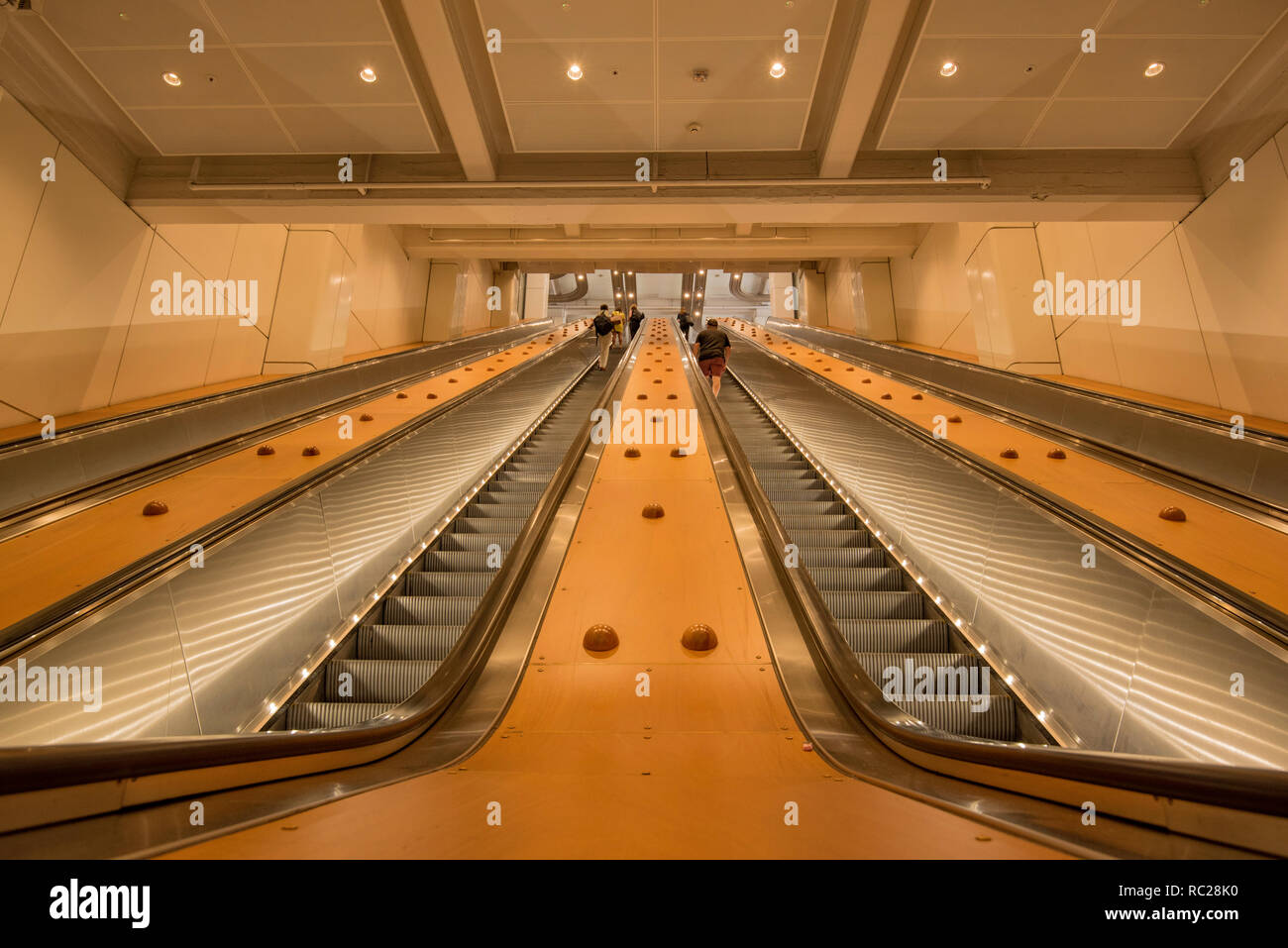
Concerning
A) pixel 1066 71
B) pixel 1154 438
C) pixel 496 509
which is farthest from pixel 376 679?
pixel 1066 71

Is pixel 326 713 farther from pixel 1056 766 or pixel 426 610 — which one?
pixel 1056 766

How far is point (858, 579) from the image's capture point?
4.03 m

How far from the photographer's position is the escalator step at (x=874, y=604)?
12.3ft

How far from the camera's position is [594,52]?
5730 millimetres

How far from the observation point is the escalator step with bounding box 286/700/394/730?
9.18ft

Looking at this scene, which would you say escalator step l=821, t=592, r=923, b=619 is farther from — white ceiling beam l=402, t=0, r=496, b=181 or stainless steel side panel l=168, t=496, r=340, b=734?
white ceiling beam l=402, t=0, r=496, b=181

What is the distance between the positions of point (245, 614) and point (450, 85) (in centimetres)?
575

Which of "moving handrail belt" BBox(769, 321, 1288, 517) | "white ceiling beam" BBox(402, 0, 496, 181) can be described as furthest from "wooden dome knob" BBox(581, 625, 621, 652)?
"white ceiling beam" BBox(402, 0, 496, 181)

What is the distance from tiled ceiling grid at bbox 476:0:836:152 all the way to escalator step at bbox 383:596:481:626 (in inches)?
210

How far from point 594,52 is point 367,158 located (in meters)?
3.30

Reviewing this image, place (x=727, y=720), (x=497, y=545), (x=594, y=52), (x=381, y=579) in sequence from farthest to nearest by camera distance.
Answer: (x=594, y=52), (x=497, y=545), (x=381, y=579), (x=727, y=720)

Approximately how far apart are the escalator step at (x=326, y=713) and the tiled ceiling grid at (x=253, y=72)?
5.81 meters
